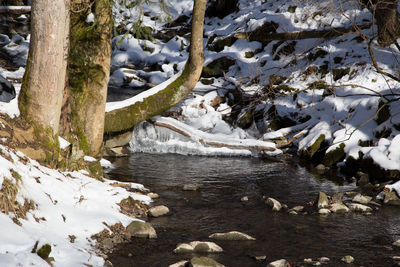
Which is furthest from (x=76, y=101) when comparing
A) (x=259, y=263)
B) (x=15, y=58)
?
(x=15, y=58)

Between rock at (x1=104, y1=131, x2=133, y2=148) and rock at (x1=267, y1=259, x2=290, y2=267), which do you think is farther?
rock at (x1=104, y1=131, x2=133, y2=148)

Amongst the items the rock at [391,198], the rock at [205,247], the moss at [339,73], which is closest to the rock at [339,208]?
the rock at [391,198]

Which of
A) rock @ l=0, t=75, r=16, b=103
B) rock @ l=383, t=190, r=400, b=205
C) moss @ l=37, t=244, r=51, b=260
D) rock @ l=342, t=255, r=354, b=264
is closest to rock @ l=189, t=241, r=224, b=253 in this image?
rock @ l=342, t=255, r=354, b=264

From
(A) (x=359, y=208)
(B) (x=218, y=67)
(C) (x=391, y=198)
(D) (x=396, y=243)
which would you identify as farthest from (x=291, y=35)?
(D) (x=396, y=243)

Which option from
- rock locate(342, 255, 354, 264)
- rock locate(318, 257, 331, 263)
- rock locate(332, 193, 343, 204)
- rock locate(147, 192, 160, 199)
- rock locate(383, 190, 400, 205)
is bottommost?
rock locate(147, 192, 160, 199)

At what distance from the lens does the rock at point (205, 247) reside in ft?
16.1

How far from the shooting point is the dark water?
490 cm

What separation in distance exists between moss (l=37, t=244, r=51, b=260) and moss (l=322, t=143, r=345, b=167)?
8686 millimetres

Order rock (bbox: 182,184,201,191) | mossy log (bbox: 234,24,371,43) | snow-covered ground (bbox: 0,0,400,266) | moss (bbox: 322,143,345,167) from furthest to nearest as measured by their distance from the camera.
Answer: mossy log (bbox: 234,24,371,43), moss (bbox: 322,143,345,167), rock (bbox: 182,184,201,191), snow-covered ground (bbox: 0,0,400,266)

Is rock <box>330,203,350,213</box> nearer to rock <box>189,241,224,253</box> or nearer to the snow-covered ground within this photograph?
the snow-covered ground

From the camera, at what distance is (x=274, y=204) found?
23.1 ft

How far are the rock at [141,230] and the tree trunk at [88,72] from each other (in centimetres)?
245

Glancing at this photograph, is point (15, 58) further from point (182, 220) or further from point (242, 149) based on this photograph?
point (182, 220)

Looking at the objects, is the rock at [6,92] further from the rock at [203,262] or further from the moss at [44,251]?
the rock at [203,262]
